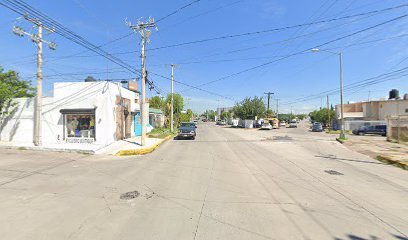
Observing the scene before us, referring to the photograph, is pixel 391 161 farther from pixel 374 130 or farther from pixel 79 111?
pixel 374 130

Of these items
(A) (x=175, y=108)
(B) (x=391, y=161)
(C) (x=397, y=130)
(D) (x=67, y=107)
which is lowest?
(B) (x=391, y=161)

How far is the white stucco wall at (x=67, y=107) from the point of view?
62.0 feet

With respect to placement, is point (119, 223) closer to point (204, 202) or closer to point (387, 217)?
point (204, 202)

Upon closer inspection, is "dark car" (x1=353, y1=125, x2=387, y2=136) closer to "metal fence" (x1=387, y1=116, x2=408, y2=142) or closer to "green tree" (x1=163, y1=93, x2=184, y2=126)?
"metal fence" (x1=387, y1=116, x2=408, y2=142)

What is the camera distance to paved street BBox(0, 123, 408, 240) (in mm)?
4559

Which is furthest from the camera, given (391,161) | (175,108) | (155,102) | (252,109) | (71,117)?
(155,102)

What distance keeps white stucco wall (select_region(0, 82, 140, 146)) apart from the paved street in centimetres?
879

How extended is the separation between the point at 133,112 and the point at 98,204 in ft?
64.7

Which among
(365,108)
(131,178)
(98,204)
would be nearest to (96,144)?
(131,178)

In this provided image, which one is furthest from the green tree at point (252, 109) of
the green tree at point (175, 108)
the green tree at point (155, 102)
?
the green tree at point (155, 102)

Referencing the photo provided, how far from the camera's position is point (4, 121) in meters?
20.5

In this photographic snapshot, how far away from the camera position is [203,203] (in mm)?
6090

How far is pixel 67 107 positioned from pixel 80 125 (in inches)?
68.9

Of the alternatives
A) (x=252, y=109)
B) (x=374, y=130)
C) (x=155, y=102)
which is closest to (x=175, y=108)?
(x=155, y=102)
